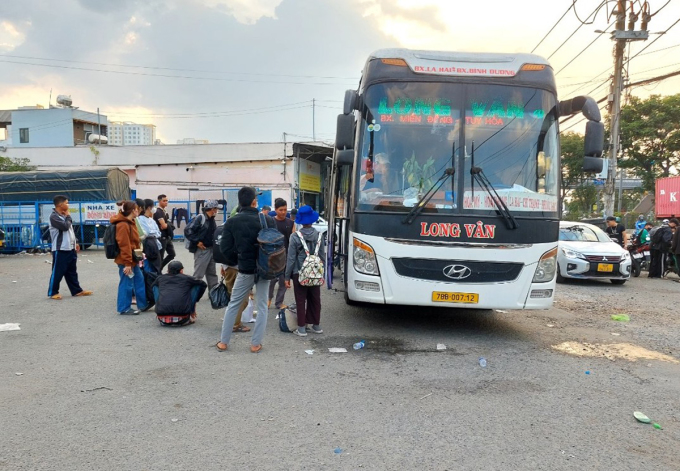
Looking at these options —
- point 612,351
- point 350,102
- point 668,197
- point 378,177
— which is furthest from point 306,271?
point 668,197

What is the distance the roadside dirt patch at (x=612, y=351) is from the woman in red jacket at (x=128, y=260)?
588cm

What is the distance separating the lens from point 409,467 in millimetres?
3389

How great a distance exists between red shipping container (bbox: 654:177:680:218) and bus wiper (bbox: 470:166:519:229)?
2335cm

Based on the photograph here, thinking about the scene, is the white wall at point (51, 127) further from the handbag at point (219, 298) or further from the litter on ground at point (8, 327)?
the handbag at point (219, 298)

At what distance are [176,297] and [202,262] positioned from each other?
137 centimetres

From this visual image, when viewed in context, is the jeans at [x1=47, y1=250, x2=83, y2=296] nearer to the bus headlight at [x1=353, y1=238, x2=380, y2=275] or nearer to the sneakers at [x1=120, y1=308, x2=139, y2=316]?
the sneakers at [x1=120, y1=308, x2=139, y2=316]

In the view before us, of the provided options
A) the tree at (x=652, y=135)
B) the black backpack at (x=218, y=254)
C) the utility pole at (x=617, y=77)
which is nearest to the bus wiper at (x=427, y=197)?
the black backpack at (x=218, y=254)

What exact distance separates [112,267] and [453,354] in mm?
11306

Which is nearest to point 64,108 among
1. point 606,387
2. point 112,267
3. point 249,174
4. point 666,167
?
point 249,174

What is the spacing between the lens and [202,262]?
8.52 metres

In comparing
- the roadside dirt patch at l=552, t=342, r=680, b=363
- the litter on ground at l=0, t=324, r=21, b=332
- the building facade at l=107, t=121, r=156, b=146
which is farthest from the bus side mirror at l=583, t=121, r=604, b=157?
the building facade at l=107, t=121, r=156, b=146

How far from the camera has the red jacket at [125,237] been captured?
771 cm

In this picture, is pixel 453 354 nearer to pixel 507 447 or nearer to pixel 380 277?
pixel 380 277

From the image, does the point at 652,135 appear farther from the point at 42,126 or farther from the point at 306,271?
the point at 42,126
